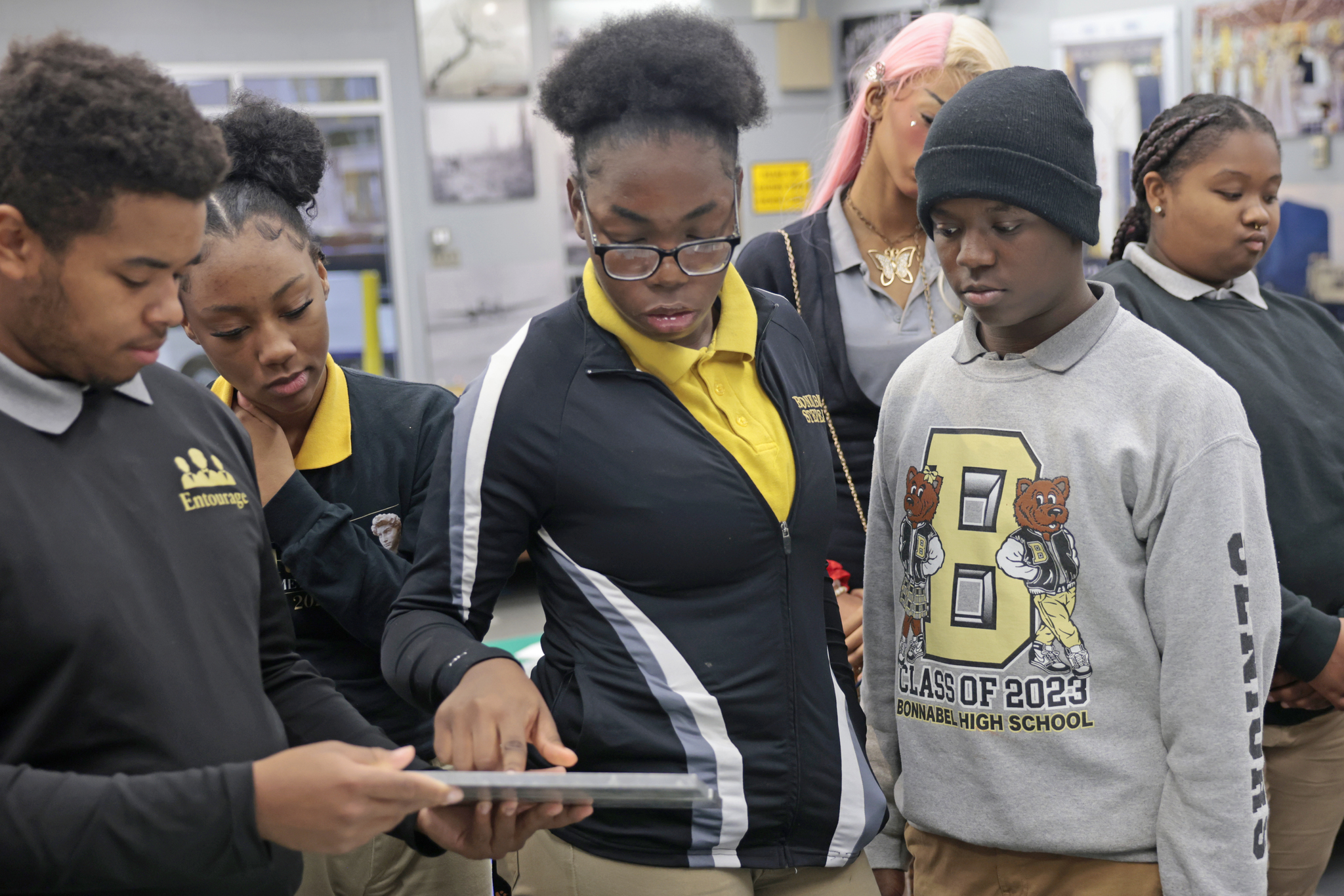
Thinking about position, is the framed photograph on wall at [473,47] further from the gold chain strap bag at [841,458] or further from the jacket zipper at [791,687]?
the jacket zipper at [791,687]

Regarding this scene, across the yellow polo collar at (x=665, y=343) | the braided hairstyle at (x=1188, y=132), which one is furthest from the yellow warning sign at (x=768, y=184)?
the yellow polo collar at (x=665, y=343)

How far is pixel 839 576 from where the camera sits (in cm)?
199

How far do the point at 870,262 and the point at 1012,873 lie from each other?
1062 millimetres

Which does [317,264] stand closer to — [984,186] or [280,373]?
[280,373]

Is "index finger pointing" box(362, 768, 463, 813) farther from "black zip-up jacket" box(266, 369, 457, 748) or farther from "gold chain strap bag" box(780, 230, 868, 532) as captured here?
"gold chain strap bag" box(780, 230, 868, 532)

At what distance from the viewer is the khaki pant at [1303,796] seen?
2084mm

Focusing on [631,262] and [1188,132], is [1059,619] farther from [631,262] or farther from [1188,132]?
[1188,132]

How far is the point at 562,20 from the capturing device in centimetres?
607

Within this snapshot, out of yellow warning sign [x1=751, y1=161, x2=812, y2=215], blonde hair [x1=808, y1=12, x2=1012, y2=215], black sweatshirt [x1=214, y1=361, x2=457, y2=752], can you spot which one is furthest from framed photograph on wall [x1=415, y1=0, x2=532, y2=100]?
black sweatshirt [x1=214, y1=361, x2=457, y2=752]

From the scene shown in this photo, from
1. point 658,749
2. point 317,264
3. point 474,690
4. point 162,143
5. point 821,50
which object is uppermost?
point 821,50

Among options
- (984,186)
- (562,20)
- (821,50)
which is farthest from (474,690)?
(821,50)

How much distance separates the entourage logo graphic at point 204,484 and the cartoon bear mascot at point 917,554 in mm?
856

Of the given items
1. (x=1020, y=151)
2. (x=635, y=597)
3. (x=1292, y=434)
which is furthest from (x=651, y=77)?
(x=1292, y=434)

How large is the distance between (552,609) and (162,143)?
2.17 feet
